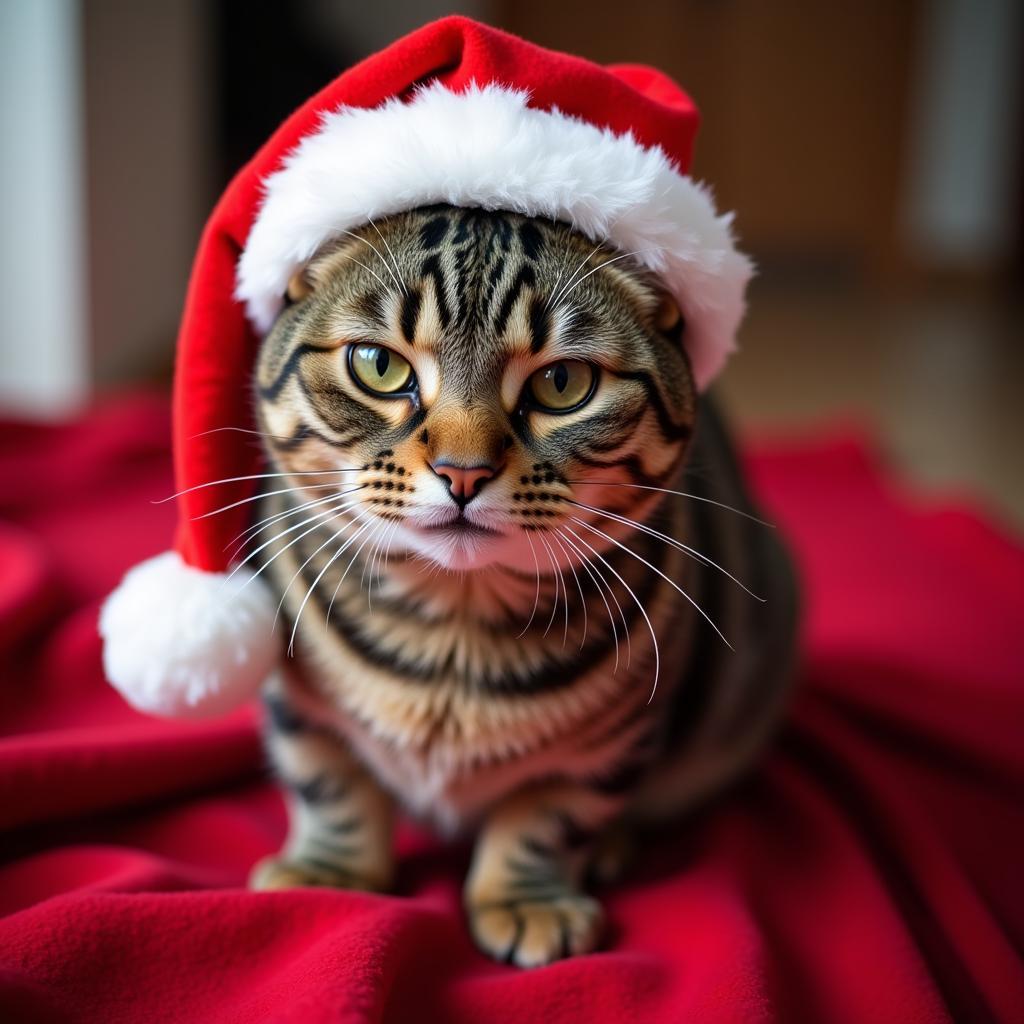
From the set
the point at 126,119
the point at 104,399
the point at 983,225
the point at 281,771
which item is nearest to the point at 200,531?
the point at 281,771

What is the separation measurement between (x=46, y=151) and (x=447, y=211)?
1.56 m

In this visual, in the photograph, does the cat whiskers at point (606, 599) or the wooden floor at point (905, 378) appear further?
the wooden floor at point (905, 378)

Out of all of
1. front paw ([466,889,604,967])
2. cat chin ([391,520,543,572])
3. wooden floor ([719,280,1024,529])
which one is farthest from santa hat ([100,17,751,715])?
wooden floor ([719,280,1024,529])

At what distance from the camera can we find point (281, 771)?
879 millimetres

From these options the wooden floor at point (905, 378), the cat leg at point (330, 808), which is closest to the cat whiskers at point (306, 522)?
the cat leg at point (330, 808)

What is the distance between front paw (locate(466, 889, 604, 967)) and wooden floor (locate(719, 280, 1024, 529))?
4.55 feet

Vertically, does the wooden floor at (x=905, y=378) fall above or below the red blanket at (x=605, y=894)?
above

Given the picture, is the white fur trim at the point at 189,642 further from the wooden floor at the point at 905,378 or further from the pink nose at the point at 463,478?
the wooden floor at the point at 905,378

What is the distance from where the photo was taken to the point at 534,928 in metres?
0.79

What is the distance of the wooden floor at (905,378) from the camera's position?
7.53ft

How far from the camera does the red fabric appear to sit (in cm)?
70

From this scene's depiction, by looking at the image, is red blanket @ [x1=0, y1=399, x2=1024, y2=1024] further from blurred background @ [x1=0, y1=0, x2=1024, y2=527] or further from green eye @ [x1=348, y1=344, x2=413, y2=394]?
blurred background @ [x1=0, y1=0, x2=1024, y2=527]

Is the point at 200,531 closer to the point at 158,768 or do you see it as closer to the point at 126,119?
the point at 158,768

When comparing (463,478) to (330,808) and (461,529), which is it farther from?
(330,808)
